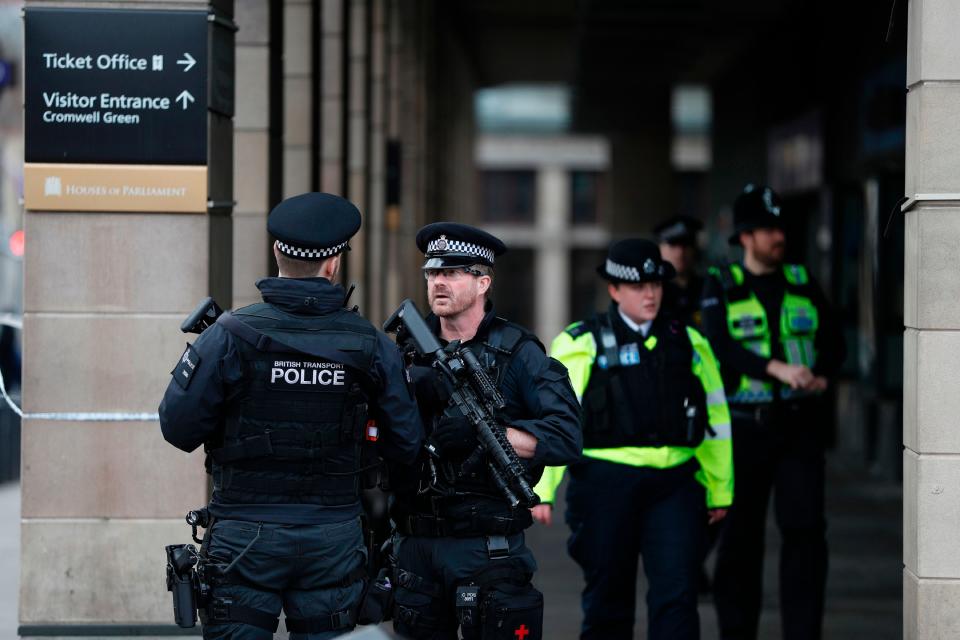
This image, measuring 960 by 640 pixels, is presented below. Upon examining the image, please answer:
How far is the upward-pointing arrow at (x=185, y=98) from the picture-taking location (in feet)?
22.2

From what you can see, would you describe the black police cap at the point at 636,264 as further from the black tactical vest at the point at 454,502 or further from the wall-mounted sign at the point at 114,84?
the wall-mounted sign at the point at 114,84

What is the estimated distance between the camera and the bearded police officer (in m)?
7.18

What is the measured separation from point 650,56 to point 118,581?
18.1 m

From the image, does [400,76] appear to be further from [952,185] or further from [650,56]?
[952,185]

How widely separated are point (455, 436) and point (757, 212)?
291 cm

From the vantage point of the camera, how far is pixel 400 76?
19.6 meters

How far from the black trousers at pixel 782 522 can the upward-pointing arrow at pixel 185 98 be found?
283 centimetres

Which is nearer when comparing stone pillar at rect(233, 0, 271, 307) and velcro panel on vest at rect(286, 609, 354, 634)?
velcro panel on vest at rect(286, 609, 354, 634)

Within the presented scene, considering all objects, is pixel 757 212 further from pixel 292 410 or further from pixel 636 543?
pixel 292 410

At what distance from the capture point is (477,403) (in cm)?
500

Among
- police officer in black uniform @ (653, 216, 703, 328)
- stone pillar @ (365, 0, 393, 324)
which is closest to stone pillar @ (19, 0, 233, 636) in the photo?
police officer in black uniform @ (653, 216, 703, 328)

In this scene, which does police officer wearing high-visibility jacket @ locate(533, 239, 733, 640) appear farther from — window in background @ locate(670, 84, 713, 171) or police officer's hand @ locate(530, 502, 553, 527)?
window in background @ locate(670, 84, 713, 171)

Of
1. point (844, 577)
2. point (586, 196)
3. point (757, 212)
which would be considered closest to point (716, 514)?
point (757, 212)

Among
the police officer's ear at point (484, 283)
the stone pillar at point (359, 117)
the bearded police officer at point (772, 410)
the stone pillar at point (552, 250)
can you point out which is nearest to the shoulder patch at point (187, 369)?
the police officer's ear at point (484, 283)
